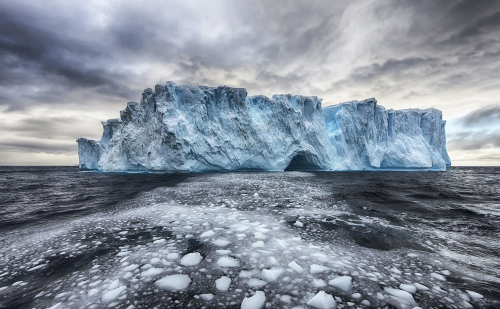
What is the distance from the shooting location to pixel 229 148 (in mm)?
21266

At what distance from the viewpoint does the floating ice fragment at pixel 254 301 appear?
1646 millimetres

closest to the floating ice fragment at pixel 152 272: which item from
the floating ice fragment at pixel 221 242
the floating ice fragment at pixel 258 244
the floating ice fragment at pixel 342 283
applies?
the floating ice fragment at pixel 221 242

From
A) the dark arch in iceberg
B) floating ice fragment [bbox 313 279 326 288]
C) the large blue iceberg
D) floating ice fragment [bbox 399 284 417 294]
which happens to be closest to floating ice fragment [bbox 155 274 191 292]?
floating ice fragment [bbox 313 279 326 288]

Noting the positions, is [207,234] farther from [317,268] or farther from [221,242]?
[317,268]

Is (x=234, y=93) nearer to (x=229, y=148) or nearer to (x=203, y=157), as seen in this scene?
(x=229, y=148)

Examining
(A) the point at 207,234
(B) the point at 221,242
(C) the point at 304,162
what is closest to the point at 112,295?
(B) the point at 221,242

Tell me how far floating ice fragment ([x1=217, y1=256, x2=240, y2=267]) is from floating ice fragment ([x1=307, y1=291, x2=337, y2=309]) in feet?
2.88

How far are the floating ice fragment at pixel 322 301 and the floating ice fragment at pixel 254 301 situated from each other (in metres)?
0.36

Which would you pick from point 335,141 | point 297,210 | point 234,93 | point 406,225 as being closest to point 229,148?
point 234,93

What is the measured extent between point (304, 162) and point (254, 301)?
993 inches

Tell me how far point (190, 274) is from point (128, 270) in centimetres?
66

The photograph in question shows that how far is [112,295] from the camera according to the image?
1.78 metres

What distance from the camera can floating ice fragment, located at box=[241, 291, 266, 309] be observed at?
1.65 m

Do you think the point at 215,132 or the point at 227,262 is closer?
the point at 227,262
